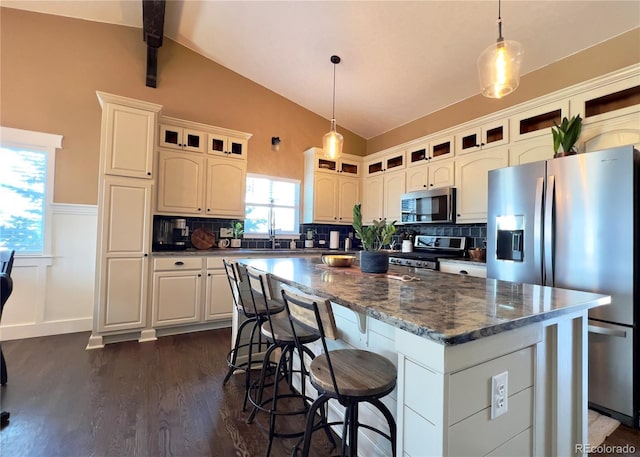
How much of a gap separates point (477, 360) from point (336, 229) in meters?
4.41

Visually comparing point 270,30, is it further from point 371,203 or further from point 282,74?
point 371,203

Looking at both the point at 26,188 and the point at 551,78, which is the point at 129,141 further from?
the point at 551,78

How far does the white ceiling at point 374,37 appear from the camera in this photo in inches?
103

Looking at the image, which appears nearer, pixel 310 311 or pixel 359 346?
pixel 310 311

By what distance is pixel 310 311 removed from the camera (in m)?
1.18

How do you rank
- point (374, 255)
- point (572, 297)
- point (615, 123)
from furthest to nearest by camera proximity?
point (615, 123), point (374, 255), point (572, 297)

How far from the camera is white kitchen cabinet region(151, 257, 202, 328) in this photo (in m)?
3.28

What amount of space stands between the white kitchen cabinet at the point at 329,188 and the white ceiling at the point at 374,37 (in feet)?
2.92

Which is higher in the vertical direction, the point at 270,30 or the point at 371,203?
the point at 270,30

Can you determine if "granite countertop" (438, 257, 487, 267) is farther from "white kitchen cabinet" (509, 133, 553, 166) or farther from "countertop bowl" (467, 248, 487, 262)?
"white kitchen cabinet" (509, 133, 553, 166)

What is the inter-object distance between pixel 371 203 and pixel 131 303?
11.6 ft

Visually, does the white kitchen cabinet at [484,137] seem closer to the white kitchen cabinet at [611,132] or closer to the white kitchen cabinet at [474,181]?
the white kitchen cabinet at [474,181]

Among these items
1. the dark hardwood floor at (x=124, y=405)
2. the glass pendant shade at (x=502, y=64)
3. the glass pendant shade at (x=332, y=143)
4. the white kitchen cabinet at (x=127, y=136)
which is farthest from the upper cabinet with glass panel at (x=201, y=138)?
the glass pendant shade at (x=502, y=64)

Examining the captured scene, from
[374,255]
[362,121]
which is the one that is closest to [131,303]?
[374,255]
